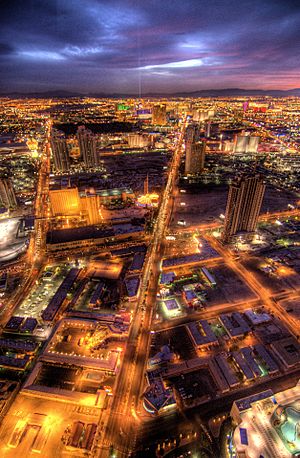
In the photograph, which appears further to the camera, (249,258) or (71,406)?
(249,258)

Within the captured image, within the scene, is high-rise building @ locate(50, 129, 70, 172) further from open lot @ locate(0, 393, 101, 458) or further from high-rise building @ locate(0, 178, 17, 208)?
open lot @ locate(0, 393, 101, 458)

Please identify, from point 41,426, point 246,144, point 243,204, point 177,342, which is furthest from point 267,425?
point 246,144

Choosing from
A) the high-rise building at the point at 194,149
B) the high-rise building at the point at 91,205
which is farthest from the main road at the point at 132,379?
the high-rise building at the point at 194,149

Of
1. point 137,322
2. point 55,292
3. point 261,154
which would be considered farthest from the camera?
point 261,154

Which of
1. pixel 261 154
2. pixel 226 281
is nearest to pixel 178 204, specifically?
pixel 226 281

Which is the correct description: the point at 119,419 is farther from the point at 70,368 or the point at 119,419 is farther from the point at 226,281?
the point at 226,281

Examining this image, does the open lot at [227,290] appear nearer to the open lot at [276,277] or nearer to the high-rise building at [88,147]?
the open lot at [276,277]
